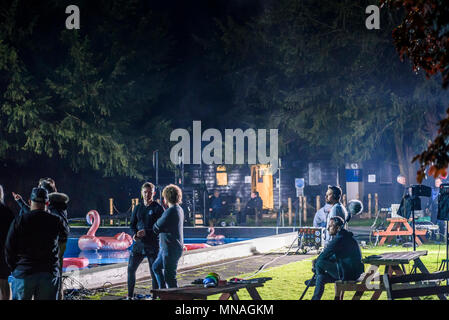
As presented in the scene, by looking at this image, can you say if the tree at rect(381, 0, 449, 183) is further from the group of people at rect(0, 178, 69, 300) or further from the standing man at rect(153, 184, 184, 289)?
the standing man at rect(153, 184, 184, 289)

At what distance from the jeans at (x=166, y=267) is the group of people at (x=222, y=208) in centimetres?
1654

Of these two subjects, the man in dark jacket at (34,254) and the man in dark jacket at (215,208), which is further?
the man in dark jacket at (215,208)

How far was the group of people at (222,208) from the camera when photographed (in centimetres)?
2666

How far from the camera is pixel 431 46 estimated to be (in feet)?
18.3

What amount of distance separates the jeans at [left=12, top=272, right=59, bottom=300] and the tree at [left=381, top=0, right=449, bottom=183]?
412cm

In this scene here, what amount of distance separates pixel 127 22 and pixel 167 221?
2704 centimetres

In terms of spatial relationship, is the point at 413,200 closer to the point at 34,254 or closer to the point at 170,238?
the point at 170,238

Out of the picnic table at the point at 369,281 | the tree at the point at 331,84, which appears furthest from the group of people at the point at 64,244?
the tree at the point at 331,84

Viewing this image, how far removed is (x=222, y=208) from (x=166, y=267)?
1984 cm

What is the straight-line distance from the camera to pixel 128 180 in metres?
34.6

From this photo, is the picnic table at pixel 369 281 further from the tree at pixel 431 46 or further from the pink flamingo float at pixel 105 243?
the pink flamingo float at pixel 105 243

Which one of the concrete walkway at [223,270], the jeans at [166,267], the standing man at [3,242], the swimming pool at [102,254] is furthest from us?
the swimming pool at [102,254]

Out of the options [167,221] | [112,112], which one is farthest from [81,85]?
[167,221]
